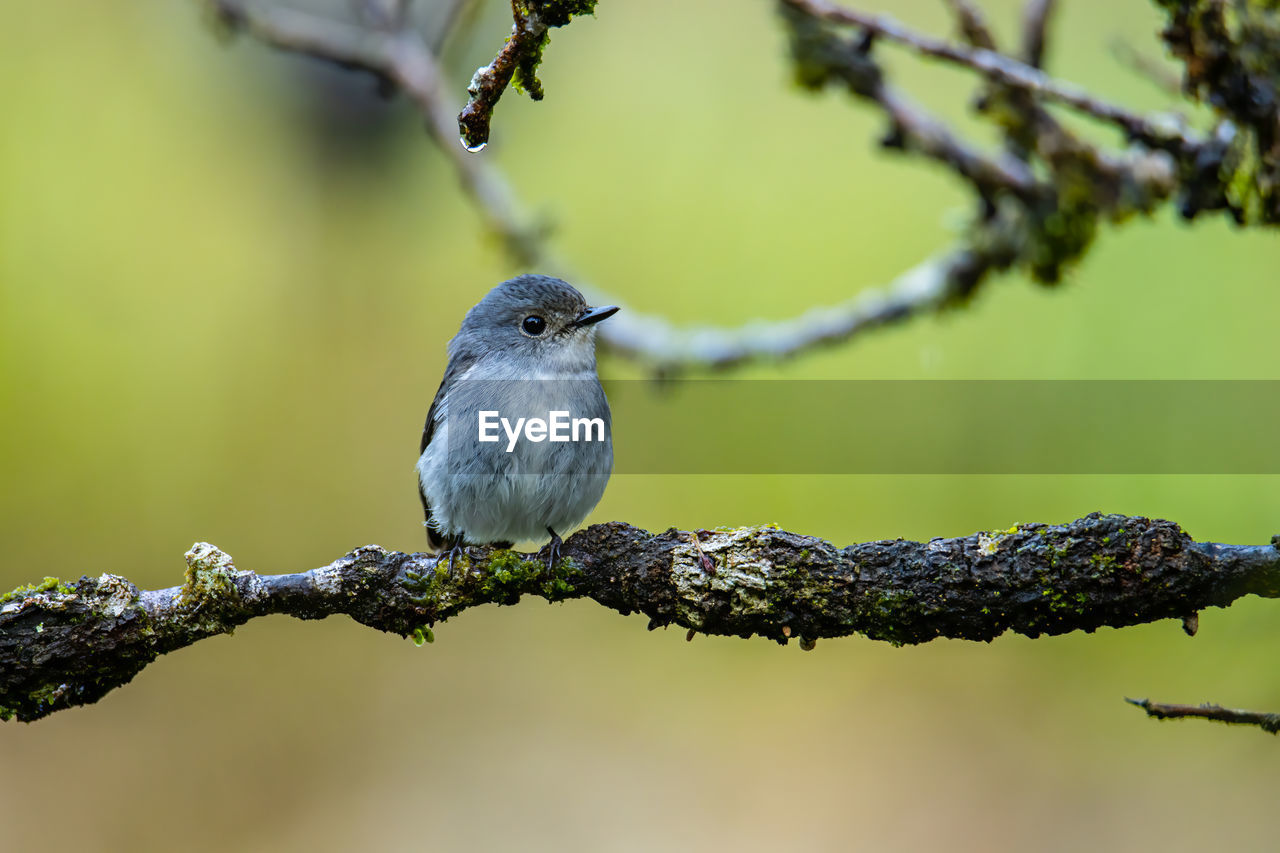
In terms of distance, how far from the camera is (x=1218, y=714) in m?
1.63

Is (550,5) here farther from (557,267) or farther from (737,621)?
(557,267)

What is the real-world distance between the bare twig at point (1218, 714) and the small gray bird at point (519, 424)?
188 cm

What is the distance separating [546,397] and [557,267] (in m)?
1.89

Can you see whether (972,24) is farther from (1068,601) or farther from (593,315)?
(1068,601)

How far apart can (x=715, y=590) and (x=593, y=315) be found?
1.58 metres

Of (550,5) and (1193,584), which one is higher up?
(550,5)

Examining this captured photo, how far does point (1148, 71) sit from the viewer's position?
287cm

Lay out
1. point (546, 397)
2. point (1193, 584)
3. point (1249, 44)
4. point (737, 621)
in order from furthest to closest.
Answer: point (546, 397), point (1249, 44), point (737, 621), point (1193, 584)

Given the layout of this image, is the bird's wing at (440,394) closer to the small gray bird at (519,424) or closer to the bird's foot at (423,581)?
the small gray bird at (519,424)

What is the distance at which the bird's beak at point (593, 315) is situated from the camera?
134 inches

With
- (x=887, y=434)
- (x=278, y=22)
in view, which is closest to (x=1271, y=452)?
(x=887, y=434)

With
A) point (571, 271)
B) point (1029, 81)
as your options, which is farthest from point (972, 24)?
point (571, 271)

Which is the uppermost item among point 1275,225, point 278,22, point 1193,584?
point 278,22

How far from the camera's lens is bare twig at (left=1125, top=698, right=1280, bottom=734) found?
5.21 feet
